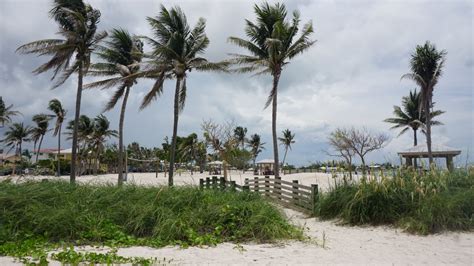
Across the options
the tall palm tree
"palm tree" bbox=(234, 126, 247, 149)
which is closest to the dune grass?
the tall palm tree

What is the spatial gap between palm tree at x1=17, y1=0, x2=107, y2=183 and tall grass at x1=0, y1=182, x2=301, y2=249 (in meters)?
10.1

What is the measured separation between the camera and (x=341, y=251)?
6.37 m

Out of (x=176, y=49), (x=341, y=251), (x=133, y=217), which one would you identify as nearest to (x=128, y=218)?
(x=133, y=217)

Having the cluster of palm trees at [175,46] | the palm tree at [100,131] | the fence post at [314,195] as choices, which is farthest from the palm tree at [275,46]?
the palm tree at [100,131]

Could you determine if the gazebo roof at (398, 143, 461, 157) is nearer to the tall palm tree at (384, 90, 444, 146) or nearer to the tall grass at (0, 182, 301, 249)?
the tall palm tree at (384, 90, 444, 146)

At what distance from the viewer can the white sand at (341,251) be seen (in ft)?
18.5

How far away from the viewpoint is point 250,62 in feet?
58.9

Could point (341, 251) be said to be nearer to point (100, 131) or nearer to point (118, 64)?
point (118, 64)

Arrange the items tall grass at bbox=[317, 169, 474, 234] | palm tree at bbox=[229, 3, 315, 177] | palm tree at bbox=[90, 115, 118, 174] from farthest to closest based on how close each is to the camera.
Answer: palm tree at bbox=[90, 115, 118, 174] < palm tree at bbox=[229, 3, 315, 177] < tall grass at bbox=[317, 169, 474, 234]

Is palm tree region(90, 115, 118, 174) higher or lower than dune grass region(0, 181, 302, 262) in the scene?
higher

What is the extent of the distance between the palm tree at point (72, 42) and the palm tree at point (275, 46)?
23.8 feet

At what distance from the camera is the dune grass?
268 inches

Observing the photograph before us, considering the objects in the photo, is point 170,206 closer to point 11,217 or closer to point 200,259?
point 200,259

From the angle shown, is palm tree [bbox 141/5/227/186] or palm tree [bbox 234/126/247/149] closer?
palm tree [bbox 141/5/227/186]
